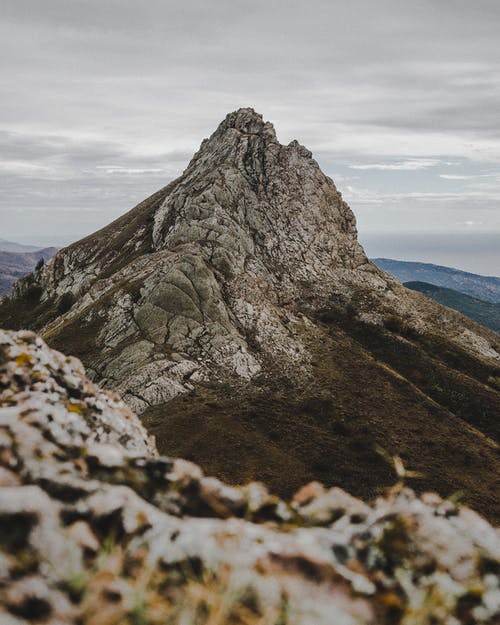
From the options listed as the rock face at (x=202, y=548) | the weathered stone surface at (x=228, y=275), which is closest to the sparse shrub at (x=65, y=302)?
the weathered stone surface at (x=228, y=275)

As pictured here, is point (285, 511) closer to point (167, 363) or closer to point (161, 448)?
point (161, 448)

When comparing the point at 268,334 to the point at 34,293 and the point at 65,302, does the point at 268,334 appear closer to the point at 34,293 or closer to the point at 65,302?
the point at 65,302

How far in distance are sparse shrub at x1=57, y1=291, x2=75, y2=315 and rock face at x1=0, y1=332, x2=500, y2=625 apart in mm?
Answer: 104421

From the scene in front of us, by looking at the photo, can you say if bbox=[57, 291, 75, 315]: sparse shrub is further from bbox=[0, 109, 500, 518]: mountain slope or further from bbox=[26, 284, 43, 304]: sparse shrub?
bbox=[26, 284, 43, 304]: sparse shrub

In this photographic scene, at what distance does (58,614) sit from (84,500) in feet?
7.94

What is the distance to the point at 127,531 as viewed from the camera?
774 cm

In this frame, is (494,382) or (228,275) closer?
(494,382)

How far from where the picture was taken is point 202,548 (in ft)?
24.5

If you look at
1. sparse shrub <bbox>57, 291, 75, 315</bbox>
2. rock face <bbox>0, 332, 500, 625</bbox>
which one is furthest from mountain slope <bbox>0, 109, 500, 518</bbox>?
rock face <bbox>0, 332, 500, 625</bbox>

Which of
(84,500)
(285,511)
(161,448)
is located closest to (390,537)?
(285,511)

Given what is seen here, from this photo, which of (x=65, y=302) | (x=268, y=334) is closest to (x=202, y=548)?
(x=268, y=334)

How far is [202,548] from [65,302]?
368ft

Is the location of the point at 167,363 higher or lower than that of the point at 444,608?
lower

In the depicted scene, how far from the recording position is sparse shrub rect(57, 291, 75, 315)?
107 metres
